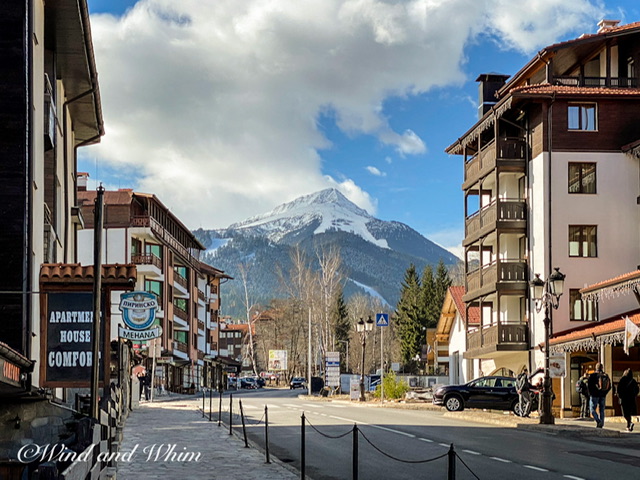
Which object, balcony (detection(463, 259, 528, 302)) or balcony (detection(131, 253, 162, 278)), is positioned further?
balcony (detection(131, 253, 162, 278))

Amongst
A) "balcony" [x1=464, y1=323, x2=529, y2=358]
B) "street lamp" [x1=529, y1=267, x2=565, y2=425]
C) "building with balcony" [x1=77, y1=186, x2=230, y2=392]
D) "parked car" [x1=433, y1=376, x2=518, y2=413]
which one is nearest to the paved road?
"street lamp" [x1=529, y1=267, x2=565, y2=425]

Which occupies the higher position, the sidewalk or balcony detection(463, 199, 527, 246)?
balcony detection(463, 199, 527, 246)

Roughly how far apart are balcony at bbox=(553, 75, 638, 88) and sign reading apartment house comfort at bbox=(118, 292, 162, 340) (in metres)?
26.0

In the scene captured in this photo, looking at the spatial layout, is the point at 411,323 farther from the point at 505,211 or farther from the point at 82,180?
the point at 505,211

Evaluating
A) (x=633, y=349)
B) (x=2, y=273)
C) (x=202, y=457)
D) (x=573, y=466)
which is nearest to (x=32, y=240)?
(x=2, y=273)

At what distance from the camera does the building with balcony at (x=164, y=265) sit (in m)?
76.4

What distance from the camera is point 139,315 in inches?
1089

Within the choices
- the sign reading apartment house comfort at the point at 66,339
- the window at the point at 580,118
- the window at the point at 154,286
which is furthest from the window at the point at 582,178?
the window at the point at 154,286

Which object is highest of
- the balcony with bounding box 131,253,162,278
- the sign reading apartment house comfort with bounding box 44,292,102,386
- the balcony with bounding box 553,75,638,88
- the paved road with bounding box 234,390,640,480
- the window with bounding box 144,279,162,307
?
the balcony with bounding box 553,75,638,88

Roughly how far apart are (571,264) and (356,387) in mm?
15525

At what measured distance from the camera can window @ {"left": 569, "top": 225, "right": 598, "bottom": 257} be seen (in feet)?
145

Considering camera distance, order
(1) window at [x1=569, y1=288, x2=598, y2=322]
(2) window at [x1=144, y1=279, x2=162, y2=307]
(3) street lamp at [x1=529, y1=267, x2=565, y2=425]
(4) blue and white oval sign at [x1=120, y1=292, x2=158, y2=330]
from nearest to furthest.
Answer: (4) blue and white oval sign at [x1=120, y1=292, x2=158, y2=330] < (3) street lamp at [x1=529, y1=267, x2=565, y2=425] < (1) window at [x1=569, y1=288, x2=598, y2=322] < (2) window at [x1=144, y1=279, x2=162, y2=307]

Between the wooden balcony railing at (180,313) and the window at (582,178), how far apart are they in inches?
1879

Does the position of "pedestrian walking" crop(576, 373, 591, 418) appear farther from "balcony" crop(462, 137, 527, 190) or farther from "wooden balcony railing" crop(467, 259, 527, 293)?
"balcony" crop(462, 137, 527, 190)
